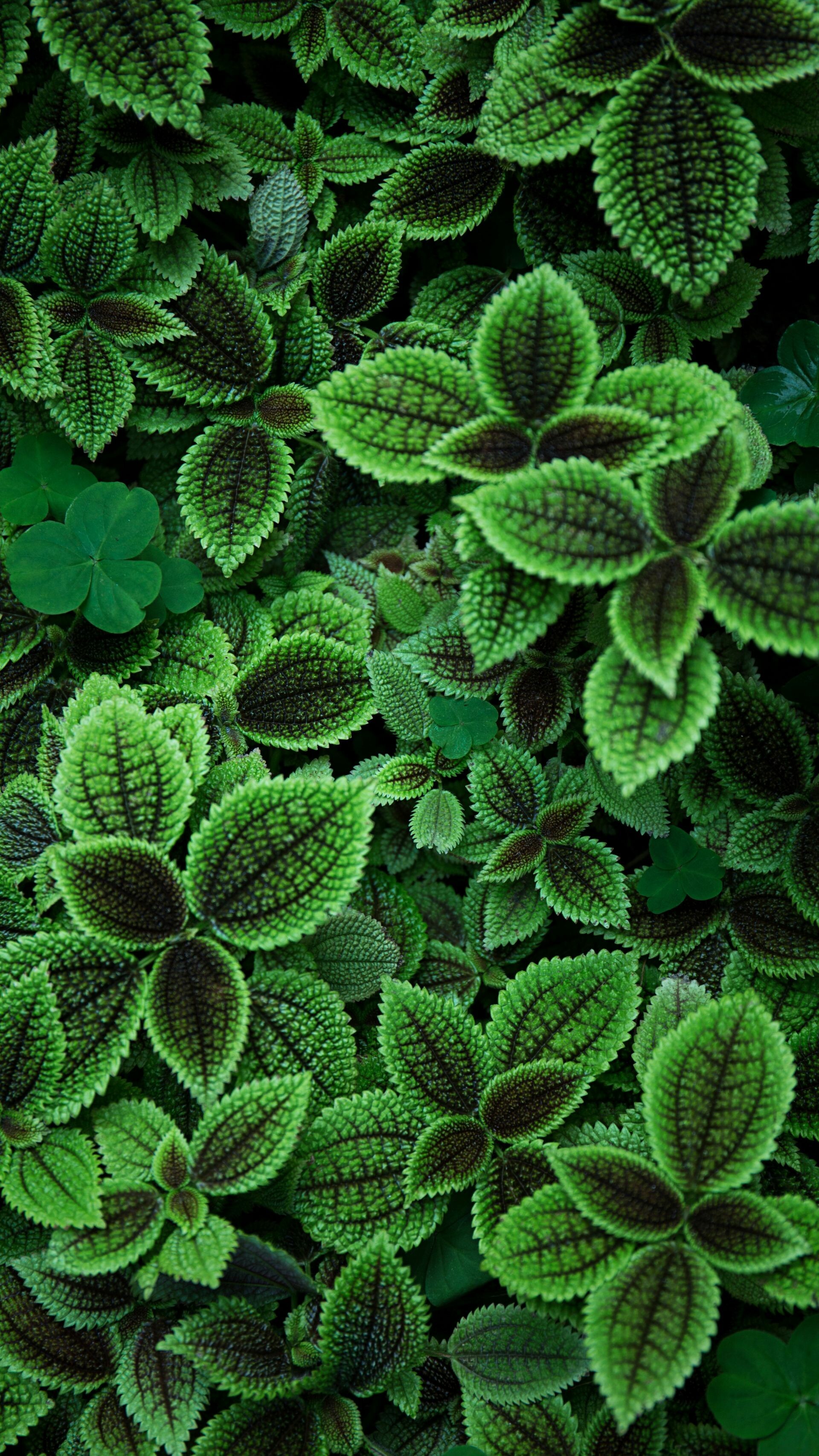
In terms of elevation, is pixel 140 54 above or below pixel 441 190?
above

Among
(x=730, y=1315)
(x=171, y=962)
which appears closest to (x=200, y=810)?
(x=171, y=962)

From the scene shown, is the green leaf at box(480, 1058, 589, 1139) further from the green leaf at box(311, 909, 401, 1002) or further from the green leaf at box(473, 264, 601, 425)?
the green leaf at box(473, 264, 601, 425)

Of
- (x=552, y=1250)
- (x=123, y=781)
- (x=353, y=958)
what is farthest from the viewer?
(x=353, y=958)

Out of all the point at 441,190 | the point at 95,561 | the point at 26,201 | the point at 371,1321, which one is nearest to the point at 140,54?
the point at 26,201

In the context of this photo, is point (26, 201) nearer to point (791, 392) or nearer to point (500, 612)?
point (500, 612)

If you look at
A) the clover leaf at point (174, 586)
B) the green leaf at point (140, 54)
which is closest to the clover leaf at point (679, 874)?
the clover leaf at point (174, 586)

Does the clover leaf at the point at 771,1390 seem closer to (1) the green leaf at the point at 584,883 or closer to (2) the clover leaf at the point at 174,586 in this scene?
(1) the green leaf at the point at 584,883
